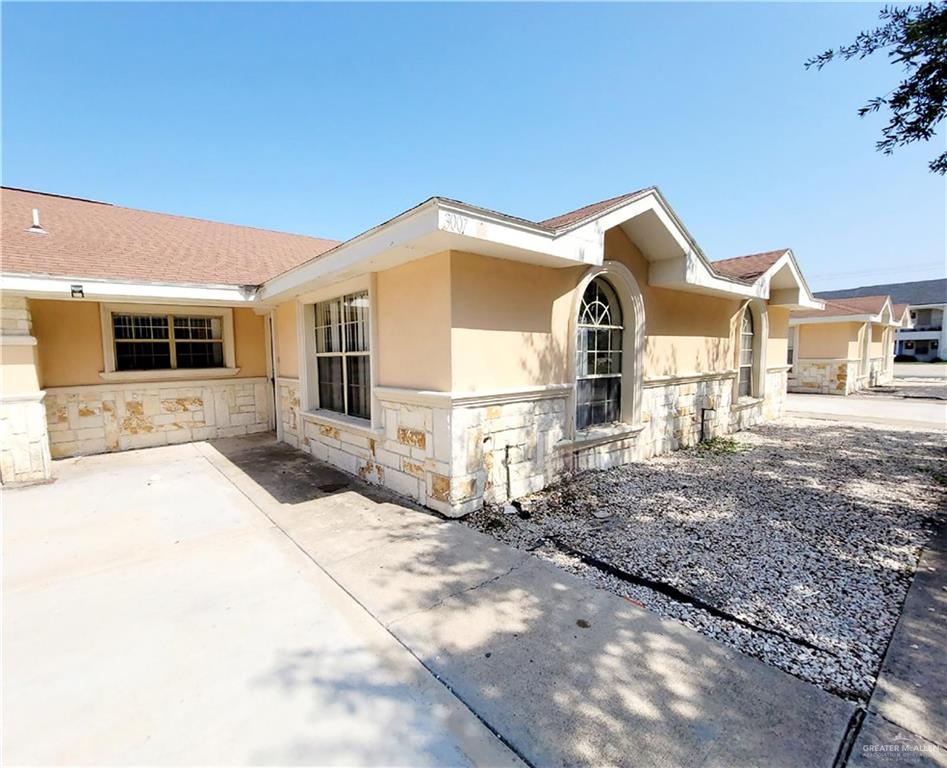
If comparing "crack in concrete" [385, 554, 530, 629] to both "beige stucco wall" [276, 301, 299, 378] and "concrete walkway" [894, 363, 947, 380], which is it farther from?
"concrete walkway" [894, 363, 947, 380]

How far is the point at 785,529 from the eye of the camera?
436cm

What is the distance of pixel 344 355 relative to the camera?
6680 millimetres

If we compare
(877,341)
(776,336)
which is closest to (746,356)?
(776,336)

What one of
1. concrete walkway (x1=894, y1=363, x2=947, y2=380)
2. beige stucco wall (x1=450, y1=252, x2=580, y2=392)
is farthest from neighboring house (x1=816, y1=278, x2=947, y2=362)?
beige stucco wall (x1=450, y1=252, x2=580, y2=392)

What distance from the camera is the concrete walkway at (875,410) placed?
1045 cm

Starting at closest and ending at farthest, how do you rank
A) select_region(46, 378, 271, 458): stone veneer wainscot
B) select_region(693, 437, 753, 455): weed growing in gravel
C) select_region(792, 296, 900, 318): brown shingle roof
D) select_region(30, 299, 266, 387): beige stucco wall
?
1. select_region(30, 299, 266, 387): beige stucco wall
2. select_region(46, 378, 271, 458): stone veneer wainscot
3. select_region(693, 437, 753, 455): weed growing in gravel
4. select_region(792, 296, 900, 318): brown shingle roof

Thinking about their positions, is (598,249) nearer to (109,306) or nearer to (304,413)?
(304,413)

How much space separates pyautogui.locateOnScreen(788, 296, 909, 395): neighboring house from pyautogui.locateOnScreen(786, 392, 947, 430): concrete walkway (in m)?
1.16

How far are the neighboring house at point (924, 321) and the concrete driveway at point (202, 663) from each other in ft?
163

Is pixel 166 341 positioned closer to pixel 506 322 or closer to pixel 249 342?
pixel 249 342

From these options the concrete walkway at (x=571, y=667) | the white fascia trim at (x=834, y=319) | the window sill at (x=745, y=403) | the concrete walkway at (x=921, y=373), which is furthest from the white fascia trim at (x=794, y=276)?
the concrete walkway at (x=921, y=373)

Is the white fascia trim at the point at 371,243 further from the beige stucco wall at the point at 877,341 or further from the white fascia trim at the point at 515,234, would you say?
the beige stucco wall at the point at 877,341

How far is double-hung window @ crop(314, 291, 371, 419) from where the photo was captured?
20.4ft

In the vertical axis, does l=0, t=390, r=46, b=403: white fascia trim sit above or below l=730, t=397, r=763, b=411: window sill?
above
